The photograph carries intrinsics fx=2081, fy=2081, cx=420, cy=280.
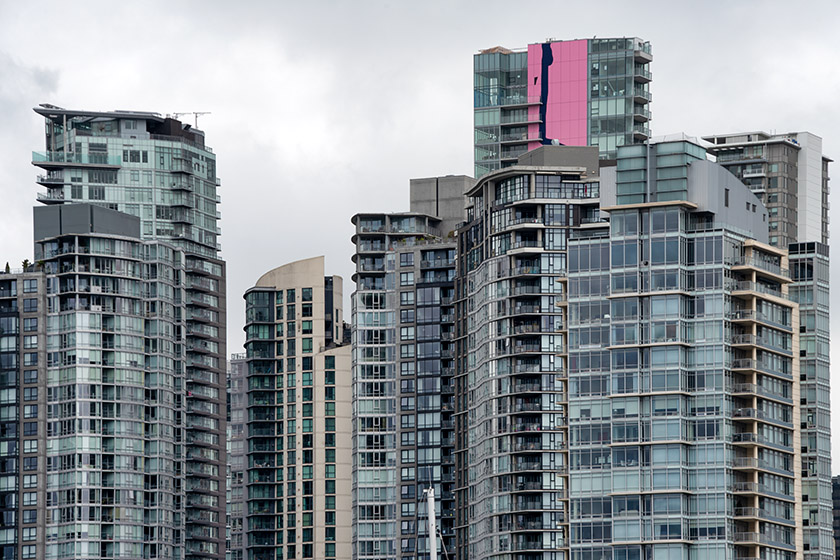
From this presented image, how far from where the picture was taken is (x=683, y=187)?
656 feet

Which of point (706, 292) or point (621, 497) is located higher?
point (706, 292)

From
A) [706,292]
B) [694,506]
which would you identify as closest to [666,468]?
[694,506]

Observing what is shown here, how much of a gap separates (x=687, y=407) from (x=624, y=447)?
7036 millimetres

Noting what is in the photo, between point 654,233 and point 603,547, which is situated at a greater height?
point 654,233

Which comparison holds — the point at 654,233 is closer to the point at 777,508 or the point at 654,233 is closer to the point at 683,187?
the point at 683,187

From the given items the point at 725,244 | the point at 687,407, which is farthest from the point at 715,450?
the point at 725,244

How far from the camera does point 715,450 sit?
194375mm

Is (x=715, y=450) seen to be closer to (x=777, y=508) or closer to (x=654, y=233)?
(x=777, y=508)

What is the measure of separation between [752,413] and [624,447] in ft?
41.0

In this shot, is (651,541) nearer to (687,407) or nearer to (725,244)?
(687,407)

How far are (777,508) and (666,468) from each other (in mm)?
12359

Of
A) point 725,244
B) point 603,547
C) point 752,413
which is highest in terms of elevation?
point 725,244

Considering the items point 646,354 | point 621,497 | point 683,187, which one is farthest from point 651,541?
point 683,187

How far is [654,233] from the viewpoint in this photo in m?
199
